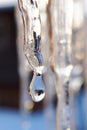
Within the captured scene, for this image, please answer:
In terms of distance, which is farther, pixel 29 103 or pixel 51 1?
pixel 29 103

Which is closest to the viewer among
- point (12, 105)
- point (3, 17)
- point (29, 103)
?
point (29, 103)

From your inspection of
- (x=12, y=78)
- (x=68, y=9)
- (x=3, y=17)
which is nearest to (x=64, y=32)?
(x=68, y=9)

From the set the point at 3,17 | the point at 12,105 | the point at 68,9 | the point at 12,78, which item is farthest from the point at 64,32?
the point at 3,17

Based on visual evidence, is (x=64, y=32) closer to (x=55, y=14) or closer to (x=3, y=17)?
(x=55, y=14)

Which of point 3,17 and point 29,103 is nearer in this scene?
point 29,103

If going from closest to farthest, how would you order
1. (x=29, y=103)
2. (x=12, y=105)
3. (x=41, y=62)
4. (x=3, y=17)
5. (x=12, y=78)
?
1. (x=41, y=62)
2. (x=29, y=103)
3. (x=12, y=105)
4. (x=12, y=78)
5. (x=3, y=17)

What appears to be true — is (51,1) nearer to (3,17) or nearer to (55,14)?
(55,14)

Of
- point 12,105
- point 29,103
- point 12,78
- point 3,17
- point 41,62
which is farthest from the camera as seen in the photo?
point 3,17

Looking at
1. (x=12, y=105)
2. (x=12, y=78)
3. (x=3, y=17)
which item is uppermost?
(x=3, y=17)

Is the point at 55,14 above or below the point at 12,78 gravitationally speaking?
above
